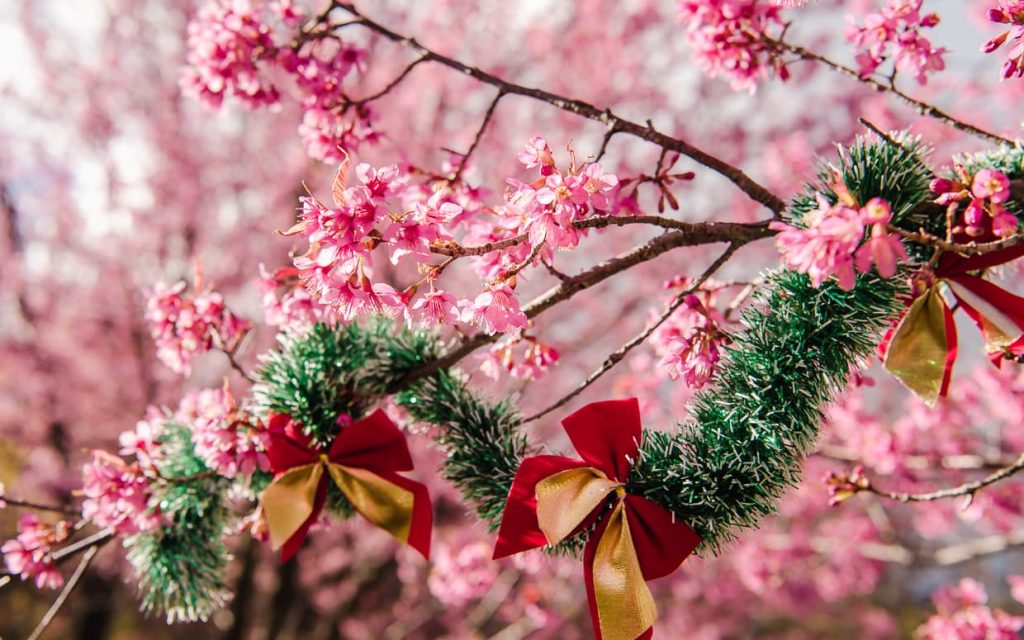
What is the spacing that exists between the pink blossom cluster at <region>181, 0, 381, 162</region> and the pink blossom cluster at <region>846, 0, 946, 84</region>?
1045 millimetres

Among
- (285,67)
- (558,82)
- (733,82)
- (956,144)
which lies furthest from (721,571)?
(285,67)

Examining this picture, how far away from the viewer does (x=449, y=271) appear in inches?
202

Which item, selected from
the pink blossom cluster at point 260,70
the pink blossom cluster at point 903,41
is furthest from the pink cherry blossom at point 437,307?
the pink blossom cluster at point 903,41

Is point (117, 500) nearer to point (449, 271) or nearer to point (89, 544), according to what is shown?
point (89, 544)

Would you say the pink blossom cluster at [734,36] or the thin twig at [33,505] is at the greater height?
the pink blossom cluster at [734,36]

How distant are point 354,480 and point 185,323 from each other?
0.48 m

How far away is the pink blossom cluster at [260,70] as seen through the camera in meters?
1.47

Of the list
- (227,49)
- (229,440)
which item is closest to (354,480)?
(229,440)

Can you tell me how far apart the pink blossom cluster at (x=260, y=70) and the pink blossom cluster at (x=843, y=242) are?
1.01 m

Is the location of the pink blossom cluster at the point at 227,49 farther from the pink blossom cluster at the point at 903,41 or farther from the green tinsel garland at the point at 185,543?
the pink blossom cluster at the point at 903,41

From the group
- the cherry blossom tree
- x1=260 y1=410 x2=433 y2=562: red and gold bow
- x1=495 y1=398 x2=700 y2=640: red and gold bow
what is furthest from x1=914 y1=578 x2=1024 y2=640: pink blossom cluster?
x1=260 y1=410 x2=433 y2=562: red and gold bow

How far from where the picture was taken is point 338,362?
1180mm

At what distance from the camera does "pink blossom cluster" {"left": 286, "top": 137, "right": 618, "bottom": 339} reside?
2.74 ft

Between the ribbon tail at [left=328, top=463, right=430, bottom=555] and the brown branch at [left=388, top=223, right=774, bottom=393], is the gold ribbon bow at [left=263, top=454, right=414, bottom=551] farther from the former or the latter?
the brown branch at [left=388, top=223, right=774, bottom=393]
